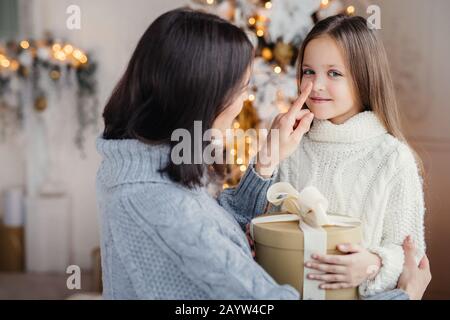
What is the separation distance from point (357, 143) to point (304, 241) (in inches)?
17.1

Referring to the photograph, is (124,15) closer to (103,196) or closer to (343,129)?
(343,129)

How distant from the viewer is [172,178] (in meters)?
0.96

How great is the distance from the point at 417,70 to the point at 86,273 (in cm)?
233

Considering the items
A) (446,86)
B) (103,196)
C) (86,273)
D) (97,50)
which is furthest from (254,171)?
(86,273)

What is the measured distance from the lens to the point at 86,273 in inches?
135

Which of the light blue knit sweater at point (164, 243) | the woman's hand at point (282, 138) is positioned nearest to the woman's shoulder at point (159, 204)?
the light blue knit sweater at point (164, 243)

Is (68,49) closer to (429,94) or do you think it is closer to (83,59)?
(83,59)

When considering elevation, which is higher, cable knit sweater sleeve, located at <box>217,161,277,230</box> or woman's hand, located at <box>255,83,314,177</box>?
woman's hand, located at <box>255,83,314,177</box>

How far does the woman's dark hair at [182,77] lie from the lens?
961 mm

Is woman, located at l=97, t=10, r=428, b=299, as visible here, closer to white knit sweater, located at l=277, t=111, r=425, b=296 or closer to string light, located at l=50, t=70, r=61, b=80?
white knit sweater, located at l=277, t=111, r=425, b=296

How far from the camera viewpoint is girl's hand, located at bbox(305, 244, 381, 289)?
985 mm

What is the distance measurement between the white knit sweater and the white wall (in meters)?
2.01

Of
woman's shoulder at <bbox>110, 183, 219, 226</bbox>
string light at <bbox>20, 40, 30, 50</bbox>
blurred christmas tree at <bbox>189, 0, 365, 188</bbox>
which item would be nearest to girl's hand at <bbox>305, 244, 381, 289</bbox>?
woman's shoulder at <bbox>110, 183, 219, 226</bbox>
